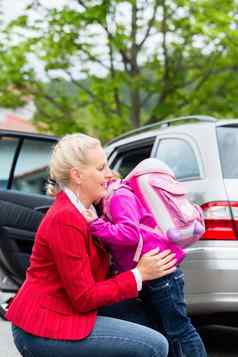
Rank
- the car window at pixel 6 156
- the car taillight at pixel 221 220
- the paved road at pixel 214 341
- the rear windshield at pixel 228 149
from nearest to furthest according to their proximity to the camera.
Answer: the car taillight at pixel 221 220
the rear windshield at pixel 228 149
the paved road at pixel 214 341
the car window at pixel 6 156

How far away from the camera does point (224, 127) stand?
599cm

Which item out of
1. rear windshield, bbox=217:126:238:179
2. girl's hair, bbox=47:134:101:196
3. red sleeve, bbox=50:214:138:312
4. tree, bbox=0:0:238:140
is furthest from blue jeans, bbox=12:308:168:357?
tree, bbox=0:0:238:140

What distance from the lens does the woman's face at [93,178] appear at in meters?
3.34

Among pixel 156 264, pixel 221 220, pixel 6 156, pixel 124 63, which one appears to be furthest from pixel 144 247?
pixel 124 63

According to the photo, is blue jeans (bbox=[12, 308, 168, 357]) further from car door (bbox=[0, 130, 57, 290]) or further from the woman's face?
car door (bbox=[0, 130, 57, 290])

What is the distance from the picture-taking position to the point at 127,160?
23.9 ft

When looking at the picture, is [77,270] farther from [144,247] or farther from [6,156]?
[6,156]

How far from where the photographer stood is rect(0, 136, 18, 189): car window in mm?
7660

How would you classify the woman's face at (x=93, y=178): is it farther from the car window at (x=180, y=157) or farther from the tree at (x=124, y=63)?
the tree at (x=124, y=63)

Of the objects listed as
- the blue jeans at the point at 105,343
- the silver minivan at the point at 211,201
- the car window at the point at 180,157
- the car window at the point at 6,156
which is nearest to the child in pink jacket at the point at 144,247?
the blue jeans at the point at 105,343

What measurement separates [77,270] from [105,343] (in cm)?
29

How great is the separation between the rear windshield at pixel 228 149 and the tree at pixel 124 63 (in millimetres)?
13953

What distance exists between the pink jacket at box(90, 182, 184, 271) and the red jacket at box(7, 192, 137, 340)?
0.42 feet

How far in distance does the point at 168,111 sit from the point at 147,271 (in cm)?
1915
